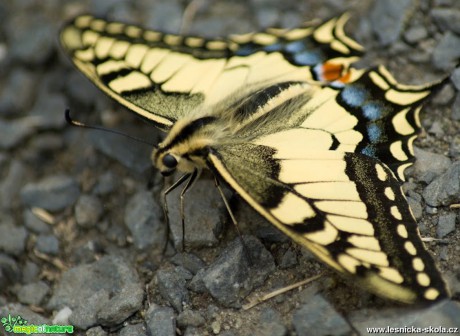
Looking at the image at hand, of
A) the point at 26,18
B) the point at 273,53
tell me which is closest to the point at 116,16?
the point at 26,18

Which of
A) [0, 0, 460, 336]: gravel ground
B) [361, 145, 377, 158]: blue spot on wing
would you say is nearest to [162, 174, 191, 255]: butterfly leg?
[0, 0, 460, 336]: gravel ground

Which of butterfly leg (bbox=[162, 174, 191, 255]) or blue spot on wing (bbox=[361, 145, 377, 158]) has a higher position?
blue spot on wing (bbox=[361, 145, 377, 158])

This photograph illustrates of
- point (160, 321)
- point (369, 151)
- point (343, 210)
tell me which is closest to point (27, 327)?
point (160, 321)

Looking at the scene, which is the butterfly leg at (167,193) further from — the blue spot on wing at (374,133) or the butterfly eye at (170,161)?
the blue spot on wing at (374,133)

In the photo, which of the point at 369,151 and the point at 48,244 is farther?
the point at 48,244

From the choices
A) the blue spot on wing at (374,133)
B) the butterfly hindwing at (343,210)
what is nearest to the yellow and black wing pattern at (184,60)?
the blue spot on wing at (374,133)

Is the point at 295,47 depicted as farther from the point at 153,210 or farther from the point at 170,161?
the point at 153,210

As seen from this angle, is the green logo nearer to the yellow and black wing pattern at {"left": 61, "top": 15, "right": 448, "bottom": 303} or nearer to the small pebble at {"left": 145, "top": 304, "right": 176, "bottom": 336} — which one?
the small pebble at {"left": 145, "top": 304, "right": 176, "bottom": 336}
